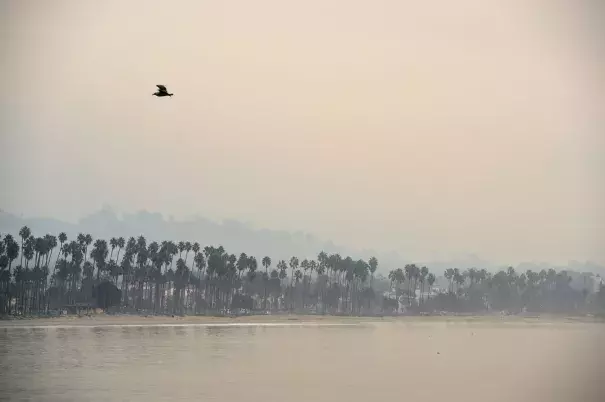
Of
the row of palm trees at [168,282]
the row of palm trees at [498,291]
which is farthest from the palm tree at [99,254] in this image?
the row of palm trees at [498,291]

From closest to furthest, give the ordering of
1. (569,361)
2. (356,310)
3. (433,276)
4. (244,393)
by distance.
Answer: (244,393) → (569,361) → (356,310) → (433,276)

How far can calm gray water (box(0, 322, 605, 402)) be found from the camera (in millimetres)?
26688

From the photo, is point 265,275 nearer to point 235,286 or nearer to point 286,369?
point 235,286

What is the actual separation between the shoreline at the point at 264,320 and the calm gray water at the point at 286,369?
10.6 metres

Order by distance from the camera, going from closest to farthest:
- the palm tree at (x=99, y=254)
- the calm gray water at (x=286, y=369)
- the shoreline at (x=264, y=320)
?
the calm gray water at (x=286, y=369), the shoreline at (x=264, y=320), the palm tree at (x=99, y=254)

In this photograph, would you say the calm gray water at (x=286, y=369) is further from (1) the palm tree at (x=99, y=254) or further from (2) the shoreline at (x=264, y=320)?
(1) the palm tree at (x=99, y=254)

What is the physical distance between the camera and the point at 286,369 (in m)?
33.6

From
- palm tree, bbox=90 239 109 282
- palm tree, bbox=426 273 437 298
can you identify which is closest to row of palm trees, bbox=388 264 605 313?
palm tree, bbox=426 273 437 298

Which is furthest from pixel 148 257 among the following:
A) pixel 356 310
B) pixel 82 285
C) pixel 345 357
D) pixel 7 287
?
pixel 345 357

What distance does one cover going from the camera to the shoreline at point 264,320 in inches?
2537

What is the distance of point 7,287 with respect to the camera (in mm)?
68250

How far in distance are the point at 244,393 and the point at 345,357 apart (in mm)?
14273

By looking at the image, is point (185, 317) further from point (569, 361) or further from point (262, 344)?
point (569, 361)

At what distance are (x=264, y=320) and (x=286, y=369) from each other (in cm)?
4681
